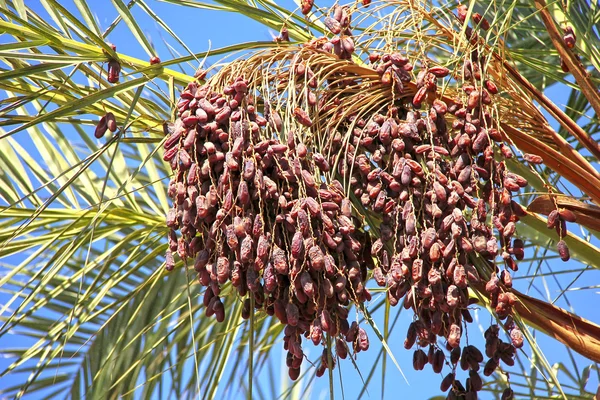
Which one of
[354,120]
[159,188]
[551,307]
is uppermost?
[159,188]

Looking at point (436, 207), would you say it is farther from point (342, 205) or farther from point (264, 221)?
point (264, 221)

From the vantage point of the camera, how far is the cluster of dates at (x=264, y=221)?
1186 millimetres

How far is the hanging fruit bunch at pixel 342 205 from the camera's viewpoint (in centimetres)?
121

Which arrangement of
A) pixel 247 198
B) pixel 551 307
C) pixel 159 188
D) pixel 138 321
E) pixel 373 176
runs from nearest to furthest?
pixel 247 198 → pixel 373 176 → pixel 551 307 → pixel 138 321 → pixel 159 188

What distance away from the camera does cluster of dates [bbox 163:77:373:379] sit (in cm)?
119

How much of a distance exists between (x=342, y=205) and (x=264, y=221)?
0.11m

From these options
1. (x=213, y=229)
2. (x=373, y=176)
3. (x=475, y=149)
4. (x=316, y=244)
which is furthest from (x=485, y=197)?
(x=213, y=229)

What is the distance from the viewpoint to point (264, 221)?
1.24 m

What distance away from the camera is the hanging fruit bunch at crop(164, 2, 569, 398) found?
121cm

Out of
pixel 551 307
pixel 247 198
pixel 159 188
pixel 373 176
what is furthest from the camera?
pixel 159 188

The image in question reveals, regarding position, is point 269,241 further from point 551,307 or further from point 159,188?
point 159,188

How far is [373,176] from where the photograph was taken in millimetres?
1301

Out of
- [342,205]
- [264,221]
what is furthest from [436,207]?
[264,221]

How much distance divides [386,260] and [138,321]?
88 cm
